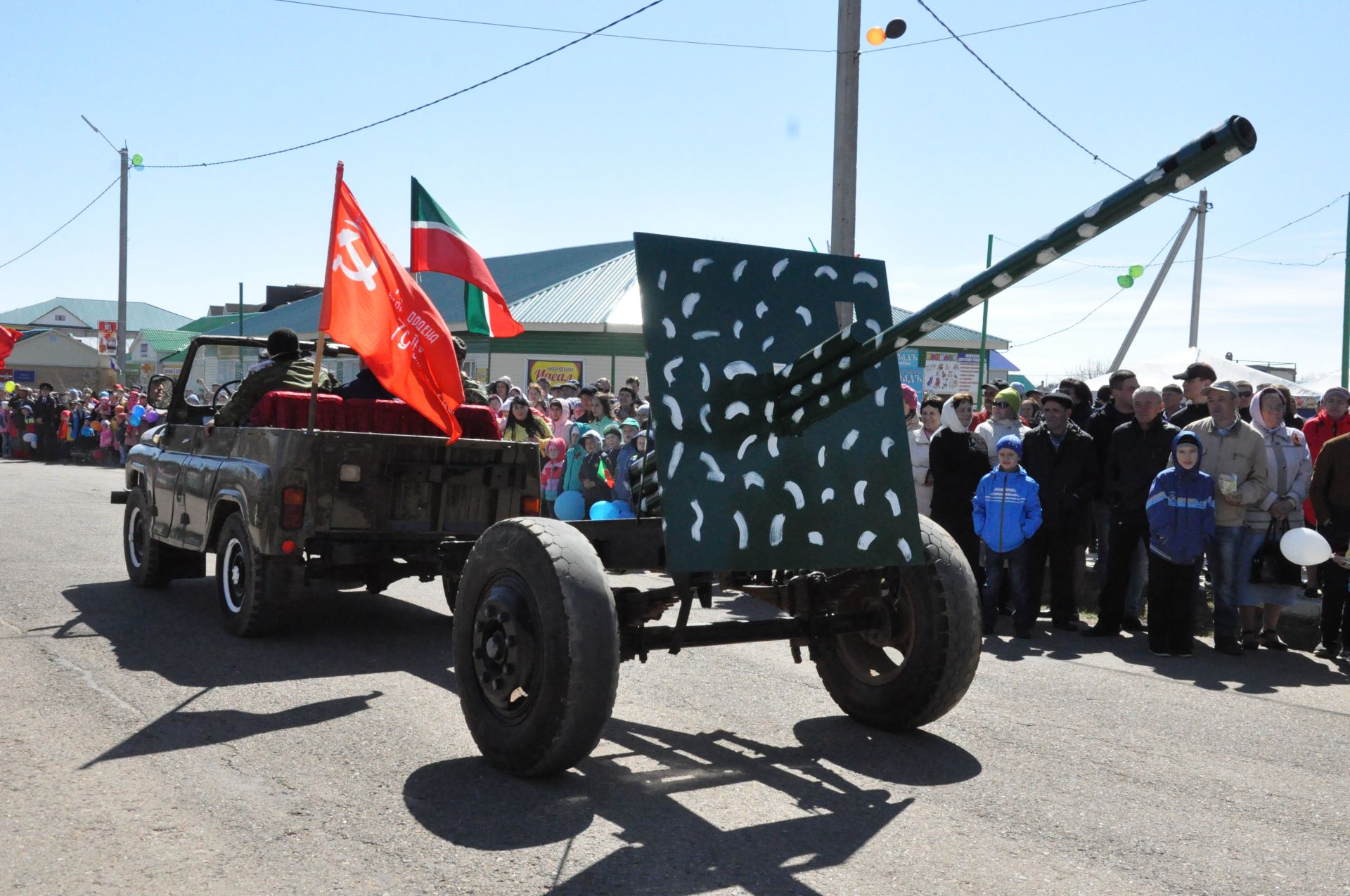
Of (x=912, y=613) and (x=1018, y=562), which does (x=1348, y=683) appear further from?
(x=912, y=613)

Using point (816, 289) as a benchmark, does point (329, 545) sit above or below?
below

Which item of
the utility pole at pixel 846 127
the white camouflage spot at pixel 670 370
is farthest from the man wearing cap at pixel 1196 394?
the white camouflage spot at pixel 670 370

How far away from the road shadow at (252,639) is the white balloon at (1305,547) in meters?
5.56

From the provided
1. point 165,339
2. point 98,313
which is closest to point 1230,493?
point 165,339

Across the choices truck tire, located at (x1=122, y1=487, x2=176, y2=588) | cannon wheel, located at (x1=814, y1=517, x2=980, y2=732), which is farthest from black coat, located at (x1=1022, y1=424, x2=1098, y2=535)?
truck tire, located at (x1=122, y1=487, x2=176, y2=588)

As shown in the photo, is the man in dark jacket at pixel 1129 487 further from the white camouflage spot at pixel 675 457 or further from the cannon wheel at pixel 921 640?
the white camouflage spot at pixel 675 457

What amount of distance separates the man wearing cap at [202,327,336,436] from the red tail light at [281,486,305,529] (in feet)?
3.56

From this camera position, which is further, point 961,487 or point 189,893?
point 961,487

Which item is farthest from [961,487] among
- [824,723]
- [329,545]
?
[329,545]

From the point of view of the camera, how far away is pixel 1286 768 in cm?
541

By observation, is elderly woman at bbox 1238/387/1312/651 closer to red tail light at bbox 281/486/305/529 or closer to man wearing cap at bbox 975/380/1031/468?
man wearing cap at bbox 975/380/1031/468

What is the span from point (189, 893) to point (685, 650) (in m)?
4.46

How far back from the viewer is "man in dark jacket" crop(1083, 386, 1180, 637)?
9.02 m

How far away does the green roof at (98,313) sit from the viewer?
11456 cm
